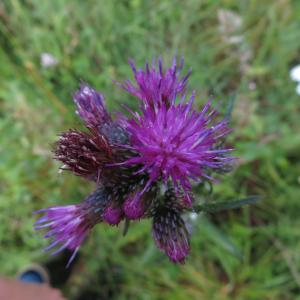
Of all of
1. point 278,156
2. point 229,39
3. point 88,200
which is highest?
point 229,39

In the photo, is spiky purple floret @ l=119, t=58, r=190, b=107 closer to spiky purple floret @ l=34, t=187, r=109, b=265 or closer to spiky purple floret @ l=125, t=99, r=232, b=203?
spiky purple floret @ l=125, t=99, r=232, b=203

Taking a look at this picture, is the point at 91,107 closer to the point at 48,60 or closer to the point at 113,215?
the point at 113,215

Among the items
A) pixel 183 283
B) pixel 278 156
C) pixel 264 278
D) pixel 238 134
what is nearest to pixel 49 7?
pixel 238 134

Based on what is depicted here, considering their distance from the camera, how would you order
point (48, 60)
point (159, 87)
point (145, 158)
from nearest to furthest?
point (145, 158), point (159, 87), point (48, 60)

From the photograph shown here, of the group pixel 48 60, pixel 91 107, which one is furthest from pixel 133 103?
pixel 91 107

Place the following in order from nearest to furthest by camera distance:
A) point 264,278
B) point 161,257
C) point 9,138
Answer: point 161,257 → point 264,278 → point 9,138

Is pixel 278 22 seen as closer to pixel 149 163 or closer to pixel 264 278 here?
pixel 264 278

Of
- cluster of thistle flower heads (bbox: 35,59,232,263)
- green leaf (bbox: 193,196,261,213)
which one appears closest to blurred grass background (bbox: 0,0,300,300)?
green leaf (bbox: 193,196,261,213)
